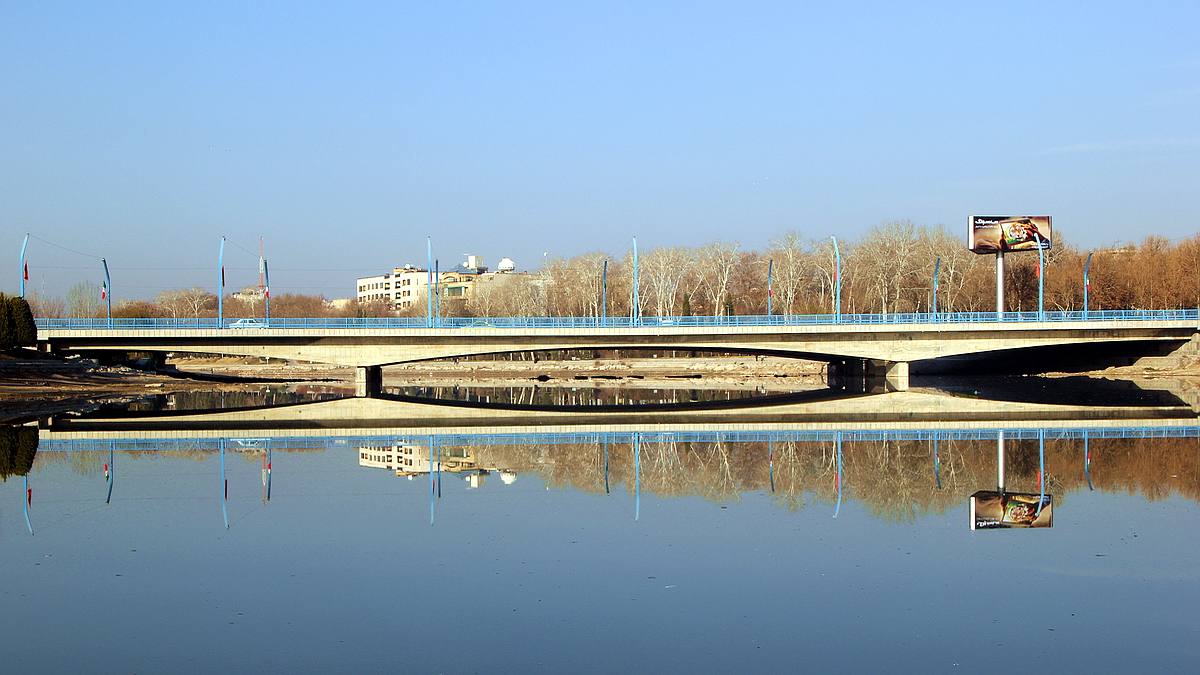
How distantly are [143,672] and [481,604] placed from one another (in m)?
3.66

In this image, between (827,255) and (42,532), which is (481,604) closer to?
(42,532)

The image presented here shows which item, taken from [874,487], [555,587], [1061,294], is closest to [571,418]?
[874,487]

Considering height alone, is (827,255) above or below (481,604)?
above

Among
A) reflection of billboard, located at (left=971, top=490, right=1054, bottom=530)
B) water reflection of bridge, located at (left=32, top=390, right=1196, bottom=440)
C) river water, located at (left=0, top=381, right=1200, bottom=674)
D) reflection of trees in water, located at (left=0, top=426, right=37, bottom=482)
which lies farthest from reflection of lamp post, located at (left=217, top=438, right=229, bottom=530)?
reflection of billboard, located at (left=971, top=490, right=1054, bottom=530)

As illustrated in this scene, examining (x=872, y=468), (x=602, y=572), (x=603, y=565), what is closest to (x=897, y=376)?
(x=872, y=468)

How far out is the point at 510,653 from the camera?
1013 centimetres

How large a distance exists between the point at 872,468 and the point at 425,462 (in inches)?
439

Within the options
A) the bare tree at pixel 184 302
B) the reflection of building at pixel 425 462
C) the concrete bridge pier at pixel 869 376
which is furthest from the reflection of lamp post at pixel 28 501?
the bare tree at pixel 184 302

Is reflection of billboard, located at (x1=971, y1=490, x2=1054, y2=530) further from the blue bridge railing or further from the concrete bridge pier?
the concrete bridge pier

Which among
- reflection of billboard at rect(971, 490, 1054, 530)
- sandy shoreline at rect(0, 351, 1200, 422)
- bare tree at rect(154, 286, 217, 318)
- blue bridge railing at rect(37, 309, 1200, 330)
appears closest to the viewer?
reflection of billboard at rect(971, 490, 1054, 530)

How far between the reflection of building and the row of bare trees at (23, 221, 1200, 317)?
135 feet

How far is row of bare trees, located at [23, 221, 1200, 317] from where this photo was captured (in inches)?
3332

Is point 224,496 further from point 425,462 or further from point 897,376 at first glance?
point 897,376

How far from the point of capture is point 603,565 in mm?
13930
